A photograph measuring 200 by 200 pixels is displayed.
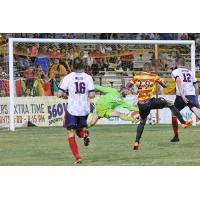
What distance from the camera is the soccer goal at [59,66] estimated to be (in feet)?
65.9

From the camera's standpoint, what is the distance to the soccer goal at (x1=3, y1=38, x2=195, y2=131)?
2008 cm

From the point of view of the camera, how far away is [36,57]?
21453 mm

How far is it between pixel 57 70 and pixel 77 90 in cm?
1024

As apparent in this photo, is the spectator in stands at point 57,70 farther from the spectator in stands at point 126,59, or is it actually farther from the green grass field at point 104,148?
the green grass field at point 104,148

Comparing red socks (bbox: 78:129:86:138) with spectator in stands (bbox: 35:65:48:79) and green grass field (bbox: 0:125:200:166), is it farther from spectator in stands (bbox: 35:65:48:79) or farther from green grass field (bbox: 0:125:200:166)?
spectator in stands (bbox: 35:65:48:79)

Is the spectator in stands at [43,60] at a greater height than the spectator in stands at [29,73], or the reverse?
the spectator in stands at [43,60]

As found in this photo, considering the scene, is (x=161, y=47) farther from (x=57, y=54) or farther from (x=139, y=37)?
(x=57, y=54)

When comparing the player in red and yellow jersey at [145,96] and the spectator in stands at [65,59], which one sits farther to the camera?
the spectator in stands at [65,59]

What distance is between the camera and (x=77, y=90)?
37.2ft

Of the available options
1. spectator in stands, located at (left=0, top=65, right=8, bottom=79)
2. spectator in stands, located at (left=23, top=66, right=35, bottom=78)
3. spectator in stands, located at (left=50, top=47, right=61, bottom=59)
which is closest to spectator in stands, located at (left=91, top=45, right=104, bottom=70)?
spectator in stands, located at (left=50, top=47, right=61, bottom=59)

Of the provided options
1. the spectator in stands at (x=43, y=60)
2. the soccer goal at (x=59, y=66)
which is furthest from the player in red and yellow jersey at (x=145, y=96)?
the spectator in stands at (x=43, y=60)

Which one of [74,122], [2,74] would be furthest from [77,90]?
[2,74]

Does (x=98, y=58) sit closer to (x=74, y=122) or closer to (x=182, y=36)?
(x=182, y=36)
